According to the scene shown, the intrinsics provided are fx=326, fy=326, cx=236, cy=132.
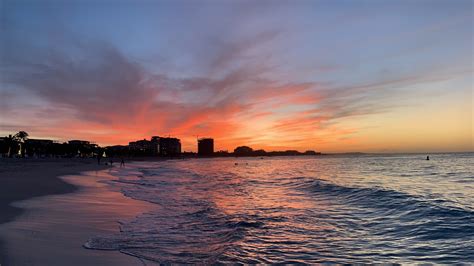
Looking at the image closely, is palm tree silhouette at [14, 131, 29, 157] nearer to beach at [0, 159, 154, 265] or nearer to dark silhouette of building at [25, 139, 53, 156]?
dark silhouette of building at [25, 139, 53, 156]

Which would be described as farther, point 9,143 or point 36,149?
point 36,149

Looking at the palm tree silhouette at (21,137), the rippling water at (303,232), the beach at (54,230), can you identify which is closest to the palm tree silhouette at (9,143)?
the palm tree silhouette at (21,137)

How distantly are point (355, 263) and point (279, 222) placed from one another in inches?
180

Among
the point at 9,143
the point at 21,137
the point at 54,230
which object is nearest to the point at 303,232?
the point at 54,230

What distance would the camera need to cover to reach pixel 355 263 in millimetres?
7160

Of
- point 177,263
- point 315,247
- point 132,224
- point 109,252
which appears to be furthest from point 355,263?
point 132,224

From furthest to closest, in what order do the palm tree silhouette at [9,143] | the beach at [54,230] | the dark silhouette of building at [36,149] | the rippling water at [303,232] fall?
the dark silhouette of building at [36,149], the palm tree silhouette at [9,143], the rippling water at [303,232], the beach at [54,230]

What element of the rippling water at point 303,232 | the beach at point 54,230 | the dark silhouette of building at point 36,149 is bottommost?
the rippling water at point 303,232

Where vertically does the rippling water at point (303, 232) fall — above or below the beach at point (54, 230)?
below

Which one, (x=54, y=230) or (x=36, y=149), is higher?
(x=36, y=149)

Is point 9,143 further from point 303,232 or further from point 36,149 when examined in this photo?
point 303,232

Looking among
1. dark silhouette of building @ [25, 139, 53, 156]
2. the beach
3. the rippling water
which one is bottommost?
the rippling water

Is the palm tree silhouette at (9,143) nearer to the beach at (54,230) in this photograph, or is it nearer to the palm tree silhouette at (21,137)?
the palm tree silhouette at (21,137)

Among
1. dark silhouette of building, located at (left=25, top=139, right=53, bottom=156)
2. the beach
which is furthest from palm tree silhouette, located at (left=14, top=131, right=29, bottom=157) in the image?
the beach
